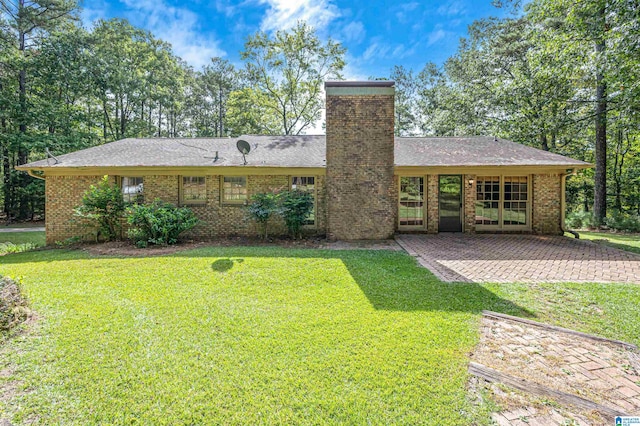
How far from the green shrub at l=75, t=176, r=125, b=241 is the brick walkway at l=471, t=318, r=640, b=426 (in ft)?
33.6

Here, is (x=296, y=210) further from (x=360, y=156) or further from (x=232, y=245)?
(x=360, y=156)

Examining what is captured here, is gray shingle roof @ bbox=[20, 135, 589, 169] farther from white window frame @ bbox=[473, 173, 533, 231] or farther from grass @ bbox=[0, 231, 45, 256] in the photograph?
grass @ bbox=[0, 231, 45, 256]

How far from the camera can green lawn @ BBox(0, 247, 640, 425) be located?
2209 millimetres

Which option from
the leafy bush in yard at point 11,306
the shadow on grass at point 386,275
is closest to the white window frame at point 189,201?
the shadow on grass at point 386,275

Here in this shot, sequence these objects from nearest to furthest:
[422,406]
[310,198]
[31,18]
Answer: [422,406] < [310,198] < [31,18]

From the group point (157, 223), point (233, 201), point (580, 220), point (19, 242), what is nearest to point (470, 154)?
point (580, 220)

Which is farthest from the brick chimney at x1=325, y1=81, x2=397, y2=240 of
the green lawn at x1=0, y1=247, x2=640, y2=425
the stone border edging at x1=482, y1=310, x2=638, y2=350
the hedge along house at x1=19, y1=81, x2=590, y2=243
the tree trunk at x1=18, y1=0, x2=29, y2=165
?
the tree trunk at x1=18, y1=0, x2=29, y2=165

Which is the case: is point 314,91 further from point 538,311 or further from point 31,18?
point 538,311

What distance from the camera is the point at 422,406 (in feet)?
7.23

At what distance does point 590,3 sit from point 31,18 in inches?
1075

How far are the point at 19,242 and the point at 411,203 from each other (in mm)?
15289

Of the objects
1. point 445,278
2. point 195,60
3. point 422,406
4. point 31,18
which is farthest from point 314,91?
point 422,406

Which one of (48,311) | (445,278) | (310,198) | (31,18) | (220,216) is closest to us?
(48,311)

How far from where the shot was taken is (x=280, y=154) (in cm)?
1073
